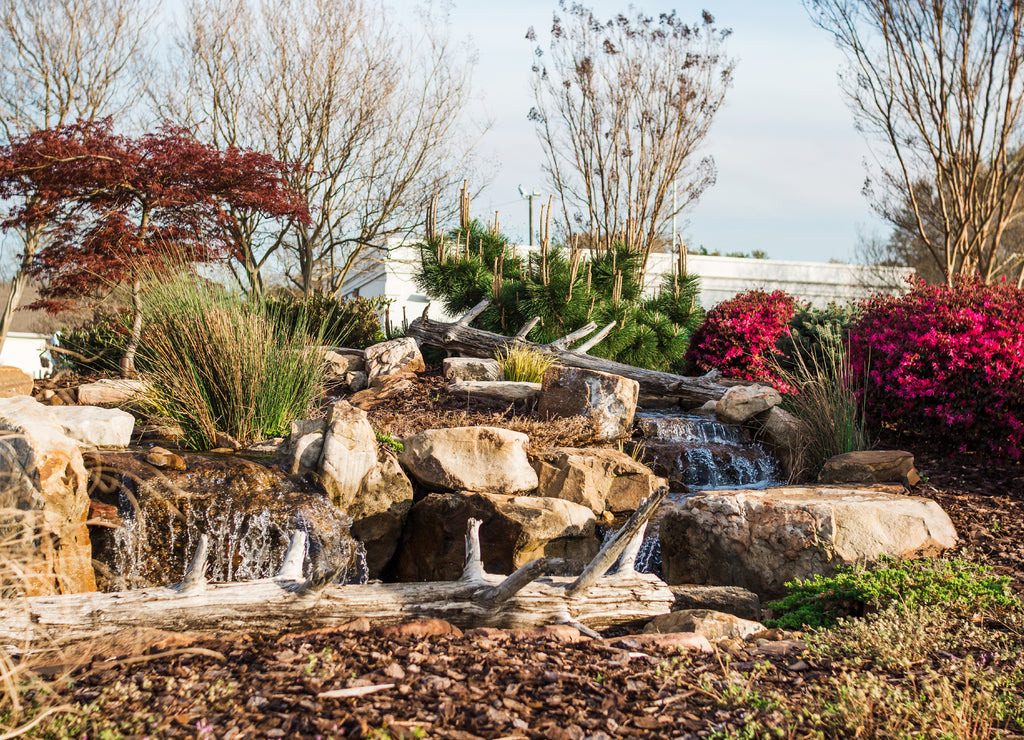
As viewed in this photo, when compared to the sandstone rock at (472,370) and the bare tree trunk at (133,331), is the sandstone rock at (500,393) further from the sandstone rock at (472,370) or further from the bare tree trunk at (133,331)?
the bare tree trunk at (133,331)

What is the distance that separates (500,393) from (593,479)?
2005 millimetres

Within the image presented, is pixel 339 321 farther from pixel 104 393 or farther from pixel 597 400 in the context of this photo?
pixel 597 400

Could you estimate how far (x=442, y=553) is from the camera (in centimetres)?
512

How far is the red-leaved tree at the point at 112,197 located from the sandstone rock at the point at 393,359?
2268mm

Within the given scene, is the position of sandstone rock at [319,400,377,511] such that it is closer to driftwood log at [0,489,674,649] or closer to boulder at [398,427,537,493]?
boulder at [398,427,537,493]

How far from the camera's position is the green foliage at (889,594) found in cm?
346

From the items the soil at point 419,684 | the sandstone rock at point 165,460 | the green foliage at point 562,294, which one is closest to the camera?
the soil at point 419,684

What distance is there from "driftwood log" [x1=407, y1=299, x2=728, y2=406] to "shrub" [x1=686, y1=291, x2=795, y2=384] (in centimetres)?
80

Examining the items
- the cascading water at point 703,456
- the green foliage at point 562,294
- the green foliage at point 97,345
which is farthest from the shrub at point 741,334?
the green foliage at point 97,345

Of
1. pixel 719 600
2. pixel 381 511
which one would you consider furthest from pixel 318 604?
pixel 381 511

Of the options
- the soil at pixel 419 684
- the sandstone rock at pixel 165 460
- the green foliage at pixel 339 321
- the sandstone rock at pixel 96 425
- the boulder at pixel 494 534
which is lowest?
the boulder at pixel 494 534

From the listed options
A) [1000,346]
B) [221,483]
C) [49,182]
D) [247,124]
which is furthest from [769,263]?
[221,483]

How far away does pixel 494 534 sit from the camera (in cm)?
501

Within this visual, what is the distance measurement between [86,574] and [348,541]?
147cm
